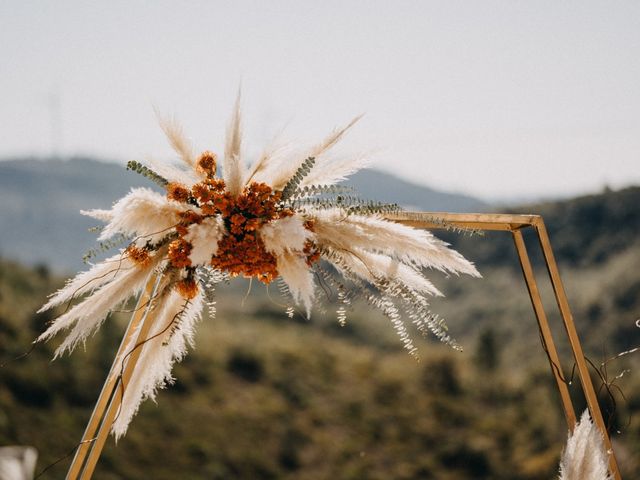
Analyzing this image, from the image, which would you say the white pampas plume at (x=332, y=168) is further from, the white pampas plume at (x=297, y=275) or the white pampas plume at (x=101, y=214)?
the white pampas plume at (x=101, y=214)

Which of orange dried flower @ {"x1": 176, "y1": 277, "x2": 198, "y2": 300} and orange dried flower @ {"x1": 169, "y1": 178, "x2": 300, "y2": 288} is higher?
orange dried flower @ {"x1": 169, "y1": 178, "x2": 300, "y2": 288}

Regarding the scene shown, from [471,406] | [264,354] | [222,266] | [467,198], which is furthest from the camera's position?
[467,198]

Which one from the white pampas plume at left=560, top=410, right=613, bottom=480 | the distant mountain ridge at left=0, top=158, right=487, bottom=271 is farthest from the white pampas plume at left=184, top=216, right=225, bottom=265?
the distant mountain ridge at left=0, top=158, right=487, bottom=271

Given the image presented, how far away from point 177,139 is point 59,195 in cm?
3323

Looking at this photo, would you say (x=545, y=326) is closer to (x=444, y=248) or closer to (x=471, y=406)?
(x=444, y=248)

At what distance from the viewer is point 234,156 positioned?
5.56 feet

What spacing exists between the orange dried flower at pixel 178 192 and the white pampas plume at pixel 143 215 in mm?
14

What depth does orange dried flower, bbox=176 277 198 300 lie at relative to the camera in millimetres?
1705

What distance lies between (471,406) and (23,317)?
6071 mm

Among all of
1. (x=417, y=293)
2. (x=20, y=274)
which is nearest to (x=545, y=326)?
(x=417, y=293)

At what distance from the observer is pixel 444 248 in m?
1.72

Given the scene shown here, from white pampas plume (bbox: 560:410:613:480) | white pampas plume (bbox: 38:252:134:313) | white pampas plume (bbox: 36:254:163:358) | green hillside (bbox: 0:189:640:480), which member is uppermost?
white pampas plume (bbox: 38:252:134:313)

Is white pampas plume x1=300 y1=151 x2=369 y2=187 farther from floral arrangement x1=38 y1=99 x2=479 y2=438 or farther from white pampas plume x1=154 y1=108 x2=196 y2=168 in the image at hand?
white pampas plume x1=154 y1=108 x2=196 y2=168

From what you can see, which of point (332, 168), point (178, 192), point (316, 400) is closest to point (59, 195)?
point (316, 400)
